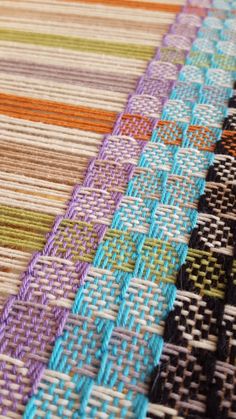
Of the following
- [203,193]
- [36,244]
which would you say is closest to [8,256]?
[36,244]

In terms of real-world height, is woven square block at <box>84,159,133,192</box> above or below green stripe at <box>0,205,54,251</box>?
above

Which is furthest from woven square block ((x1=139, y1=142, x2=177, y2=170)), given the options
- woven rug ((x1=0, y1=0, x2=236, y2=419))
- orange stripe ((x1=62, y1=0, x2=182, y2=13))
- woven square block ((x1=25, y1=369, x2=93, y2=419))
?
orange stripe ((x1=62, y1=0, x2=182, y2=13))

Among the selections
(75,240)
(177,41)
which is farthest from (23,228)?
(177,41)

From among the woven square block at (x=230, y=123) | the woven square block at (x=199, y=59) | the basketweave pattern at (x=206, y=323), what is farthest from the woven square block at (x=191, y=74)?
the basketweave pattern at (x=206, y=323)

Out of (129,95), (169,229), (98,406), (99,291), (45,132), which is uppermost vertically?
(129,95)

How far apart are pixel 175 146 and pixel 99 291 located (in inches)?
10.7

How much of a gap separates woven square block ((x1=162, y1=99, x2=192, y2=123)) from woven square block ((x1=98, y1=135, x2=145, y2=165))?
0.26 ft

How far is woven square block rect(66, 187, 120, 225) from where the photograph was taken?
20.1 inches

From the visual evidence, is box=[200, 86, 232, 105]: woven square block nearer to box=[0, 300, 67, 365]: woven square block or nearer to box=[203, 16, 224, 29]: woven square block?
box=[203, 16, 224, 29]: woven square block

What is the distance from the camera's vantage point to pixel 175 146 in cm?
59

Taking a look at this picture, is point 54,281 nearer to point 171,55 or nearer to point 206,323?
point 206,323

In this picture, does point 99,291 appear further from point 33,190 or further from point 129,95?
point 129,95

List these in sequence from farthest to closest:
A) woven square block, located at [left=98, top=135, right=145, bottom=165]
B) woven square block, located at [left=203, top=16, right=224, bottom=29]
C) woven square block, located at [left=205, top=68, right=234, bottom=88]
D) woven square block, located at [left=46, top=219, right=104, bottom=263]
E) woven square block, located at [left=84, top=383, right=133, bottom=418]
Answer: woven square block, located at [left=203, top=16, right=224, bottom=29] → woven square block, located at [left=205, top=68, right=234, bottom=88] → woven square block, located at [left=98, top=135, right=145, bottom=165] → woven square block, located at [left=46, top=219, right=104, bottom=263] → woven square block, located at [left=84, top=383, right=133, bottom=418]

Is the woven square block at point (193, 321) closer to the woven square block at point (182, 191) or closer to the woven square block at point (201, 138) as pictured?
the woven square block at point (182, 191)
